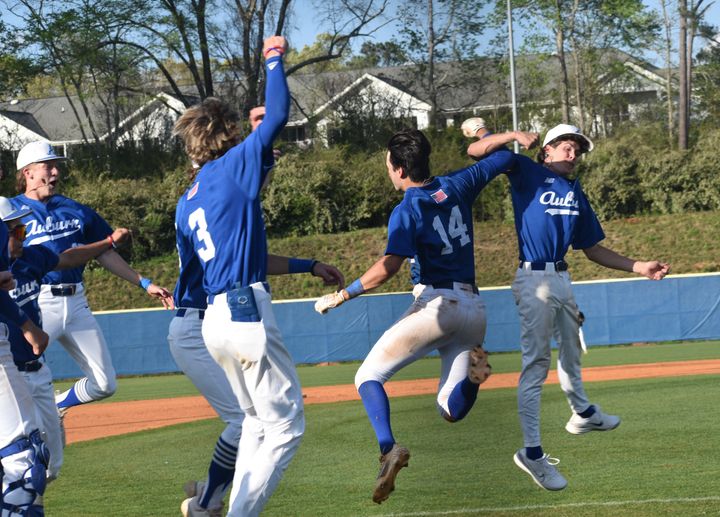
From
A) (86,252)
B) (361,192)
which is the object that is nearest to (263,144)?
(86,252)

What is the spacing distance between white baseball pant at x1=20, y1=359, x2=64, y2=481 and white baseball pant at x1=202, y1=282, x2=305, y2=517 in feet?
5.98

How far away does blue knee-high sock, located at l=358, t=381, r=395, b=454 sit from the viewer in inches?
228

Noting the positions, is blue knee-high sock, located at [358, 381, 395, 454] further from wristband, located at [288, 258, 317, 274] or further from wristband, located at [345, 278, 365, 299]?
wristband, located at [288, 258, 317, 274]

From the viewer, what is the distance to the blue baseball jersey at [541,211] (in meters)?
6.97

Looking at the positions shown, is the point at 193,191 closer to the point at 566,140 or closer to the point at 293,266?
the point at 293,266

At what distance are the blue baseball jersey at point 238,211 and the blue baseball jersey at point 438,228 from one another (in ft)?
4.48

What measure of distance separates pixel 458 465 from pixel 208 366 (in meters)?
3.17

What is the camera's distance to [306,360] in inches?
840

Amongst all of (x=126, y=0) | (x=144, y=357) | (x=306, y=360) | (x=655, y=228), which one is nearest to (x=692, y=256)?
(x=655, y=228)

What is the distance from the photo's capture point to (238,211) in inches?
186

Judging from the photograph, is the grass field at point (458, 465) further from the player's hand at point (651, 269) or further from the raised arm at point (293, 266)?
the raised arm at point (293, 266)

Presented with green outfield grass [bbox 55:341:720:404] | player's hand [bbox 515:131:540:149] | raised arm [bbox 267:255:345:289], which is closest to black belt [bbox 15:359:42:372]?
raised arm [bbox 267:255:345:289]

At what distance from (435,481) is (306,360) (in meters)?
14.0

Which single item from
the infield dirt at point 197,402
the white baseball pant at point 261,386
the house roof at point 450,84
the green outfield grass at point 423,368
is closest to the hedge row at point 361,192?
the house roof at point 450,84
